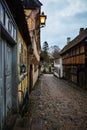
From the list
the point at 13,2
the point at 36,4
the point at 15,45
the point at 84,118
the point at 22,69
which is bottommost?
the point at 84,118

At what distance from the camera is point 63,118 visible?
26.2 ft

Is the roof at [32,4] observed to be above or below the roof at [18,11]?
above

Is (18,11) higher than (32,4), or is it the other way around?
(32,4)

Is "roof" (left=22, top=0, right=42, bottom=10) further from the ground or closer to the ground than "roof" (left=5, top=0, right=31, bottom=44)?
further from the ground

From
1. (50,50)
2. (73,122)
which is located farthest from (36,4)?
(50,50)

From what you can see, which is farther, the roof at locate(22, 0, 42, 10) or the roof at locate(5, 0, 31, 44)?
the roof at locate(22, 0, 42, 10)

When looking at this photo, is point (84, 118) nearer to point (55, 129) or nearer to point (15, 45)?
point (55, 129)

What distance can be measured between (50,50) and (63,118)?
89470mm

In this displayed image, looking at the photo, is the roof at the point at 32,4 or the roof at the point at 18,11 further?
the roof at the point at 32,4

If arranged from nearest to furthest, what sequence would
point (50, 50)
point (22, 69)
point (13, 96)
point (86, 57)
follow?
Result: 1. point (13, 96)
2. point (22, 69)
3. point (86, 57)
4. point (50, 50)

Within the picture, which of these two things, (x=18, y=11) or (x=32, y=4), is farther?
(x=32, y=4)

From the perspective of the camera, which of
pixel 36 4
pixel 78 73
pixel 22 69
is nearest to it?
pixel 22 69

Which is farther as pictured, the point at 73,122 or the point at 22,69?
the point at 22,69

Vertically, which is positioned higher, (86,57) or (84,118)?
(86,57)
